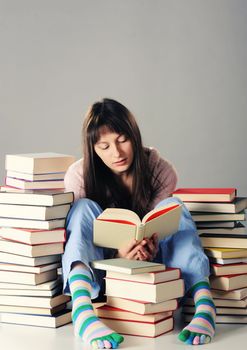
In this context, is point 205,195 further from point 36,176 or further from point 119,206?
point 36,176

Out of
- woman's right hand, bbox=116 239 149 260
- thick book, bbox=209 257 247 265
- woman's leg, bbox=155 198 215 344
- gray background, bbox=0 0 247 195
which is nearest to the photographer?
woman's leg, bbox=155 198 215 344

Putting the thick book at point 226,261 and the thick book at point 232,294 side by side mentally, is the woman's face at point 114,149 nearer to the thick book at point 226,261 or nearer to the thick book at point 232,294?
the thick book at point 226,261

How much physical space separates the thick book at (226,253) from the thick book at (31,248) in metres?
0.63

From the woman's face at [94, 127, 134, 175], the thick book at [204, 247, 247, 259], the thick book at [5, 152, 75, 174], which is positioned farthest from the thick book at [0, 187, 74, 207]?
the thick book at [204, 247, 247, 259]

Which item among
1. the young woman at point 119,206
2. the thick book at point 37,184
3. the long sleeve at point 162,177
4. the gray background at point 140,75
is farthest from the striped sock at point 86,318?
the gray background at point 140,75

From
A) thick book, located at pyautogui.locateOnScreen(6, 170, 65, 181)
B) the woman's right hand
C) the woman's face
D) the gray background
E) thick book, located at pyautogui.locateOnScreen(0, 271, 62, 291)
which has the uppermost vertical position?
the gray background

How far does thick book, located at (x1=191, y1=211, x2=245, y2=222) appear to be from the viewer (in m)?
3.44

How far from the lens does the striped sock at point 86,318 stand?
111 inches

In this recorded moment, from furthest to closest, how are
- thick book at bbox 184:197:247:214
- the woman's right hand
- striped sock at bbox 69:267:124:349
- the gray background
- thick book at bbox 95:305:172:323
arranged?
the gray background < thick book at bbox 184:197:247:214 < the woman's right hand < thick book at bbox 95:305:172:323 < striped sock at bbox 69:267:124:349

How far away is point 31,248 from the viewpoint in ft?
10.5

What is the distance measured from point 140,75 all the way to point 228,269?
377 centimetres

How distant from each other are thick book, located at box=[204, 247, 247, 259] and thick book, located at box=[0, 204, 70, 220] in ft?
2.09

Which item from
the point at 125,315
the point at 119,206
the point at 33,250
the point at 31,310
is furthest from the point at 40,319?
the point at 119,206

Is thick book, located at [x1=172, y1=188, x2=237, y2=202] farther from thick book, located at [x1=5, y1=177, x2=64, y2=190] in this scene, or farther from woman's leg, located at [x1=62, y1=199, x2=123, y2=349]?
thick book, located at [x1=5, y1=177, x2=64, y2=190]
